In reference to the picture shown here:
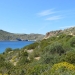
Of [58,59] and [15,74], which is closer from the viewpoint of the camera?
[15,74]

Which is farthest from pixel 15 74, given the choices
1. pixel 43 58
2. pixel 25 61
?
pixel 25 61

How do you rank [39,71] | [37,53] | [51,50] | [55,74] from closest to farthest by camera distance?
1. [55,74]
2. [39,71]
3. [51,50]
4. [37,53]

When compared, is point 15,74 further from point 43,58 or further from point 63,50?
point 63,50

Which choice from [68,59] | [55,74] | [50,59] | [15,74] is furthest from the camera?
[50,59]

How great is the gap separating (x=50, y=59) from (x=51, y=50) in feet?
16.6

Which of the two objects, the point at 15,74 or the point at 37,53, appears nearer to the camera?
the point at 15,74

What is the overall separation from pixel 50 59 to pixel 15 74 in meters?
5.22

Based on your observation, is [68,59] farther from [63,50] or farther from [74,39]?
[74,39]

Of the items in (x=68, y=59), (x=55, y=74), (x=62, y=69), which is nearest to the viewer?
(x=55, y=74)

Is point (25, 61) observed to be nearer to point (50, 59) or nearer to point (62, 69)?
point (50, 59)

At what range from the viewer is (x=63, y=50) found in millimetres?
26125

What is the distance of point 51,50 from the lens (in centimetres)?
2517

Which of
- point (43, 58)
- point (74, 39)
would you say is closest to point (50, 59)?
point (43, 58)

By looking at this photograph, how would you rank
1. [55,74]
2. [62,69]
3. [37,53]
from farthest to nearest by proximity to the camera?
[37,53] < [62,69] < [55,74]
